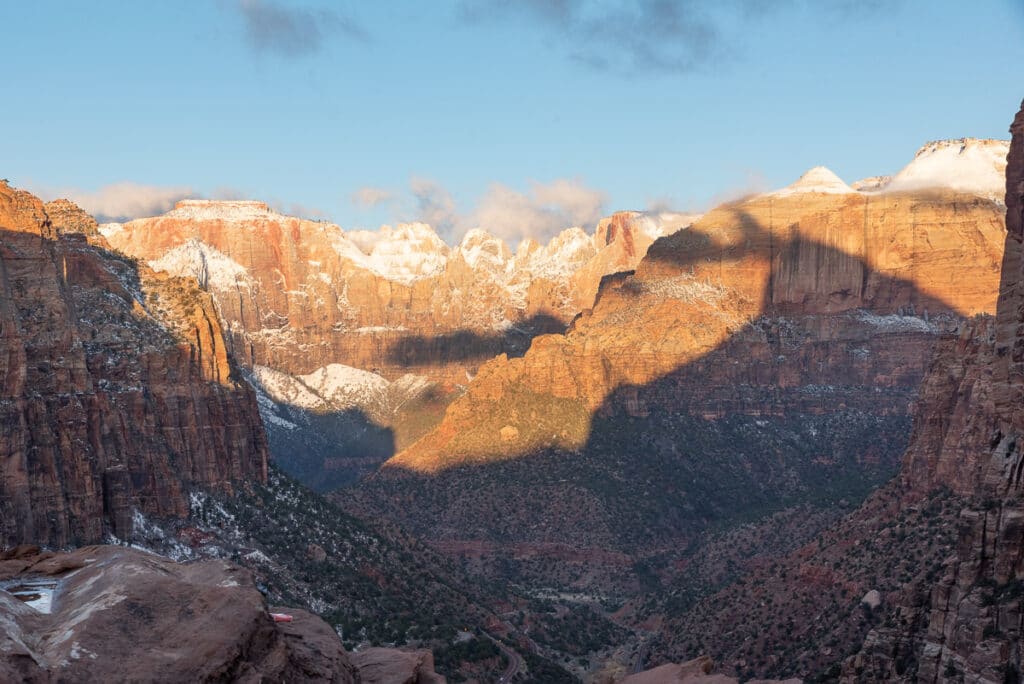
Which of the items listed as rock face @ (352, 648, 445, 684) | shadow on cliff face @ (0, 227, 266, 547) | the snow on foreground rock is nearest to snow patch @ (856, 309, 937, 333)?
shadow on cliff face @ (0, 227, 266, 547)

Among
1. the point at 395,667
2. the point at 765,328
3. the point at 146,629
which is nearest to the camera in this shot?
the point at 146,629

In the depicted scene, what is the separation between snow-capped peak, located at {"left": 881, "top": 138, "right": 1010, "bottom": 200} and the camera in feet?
525

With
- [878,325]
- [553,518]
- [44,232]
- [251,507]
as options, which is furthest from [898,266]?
[44,232]

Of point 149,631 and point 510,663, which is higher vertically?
point 149,631

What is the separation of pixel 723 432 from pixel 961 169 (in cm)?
6221

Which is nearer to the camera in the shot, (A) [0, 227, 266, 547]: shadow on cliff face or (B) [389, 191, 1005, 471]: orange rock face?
(A) [0, 227, 266, 547]: shadow on cliff face

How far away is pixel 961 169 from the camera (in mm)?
166750

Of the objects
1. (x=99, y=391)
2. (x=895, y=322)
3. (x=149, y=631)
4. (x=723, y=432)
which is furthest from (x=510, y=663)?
(x=895, y=322)

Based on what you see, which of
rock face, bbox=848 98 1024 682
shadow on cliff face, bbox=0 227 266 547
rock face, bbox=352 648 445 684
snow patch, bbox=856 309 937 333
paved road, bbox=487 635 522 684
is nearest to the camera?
rock face, bbox=352 648 445 684

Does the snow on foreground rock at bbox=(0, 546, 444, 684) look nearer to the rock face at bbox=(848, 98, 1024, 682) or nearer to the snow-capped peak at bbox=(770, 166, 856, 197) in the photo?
the rock face at bbox=(848, 98, 1024, 682)

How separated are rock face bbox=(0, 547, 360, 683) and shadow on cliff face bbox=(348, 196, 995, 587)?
95589mm

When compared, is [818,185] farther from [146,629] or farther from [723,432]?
[146,629]

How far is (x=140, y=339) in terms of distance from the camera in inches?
2608

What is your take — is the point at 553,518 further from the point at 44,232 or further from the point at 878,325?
the point at 44,232
